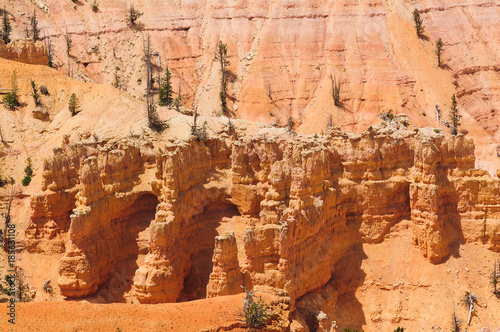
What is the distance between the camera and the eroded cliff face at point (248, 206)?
37625 millimetres

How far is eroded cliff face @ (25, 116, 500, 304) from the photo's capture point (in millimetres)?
37625

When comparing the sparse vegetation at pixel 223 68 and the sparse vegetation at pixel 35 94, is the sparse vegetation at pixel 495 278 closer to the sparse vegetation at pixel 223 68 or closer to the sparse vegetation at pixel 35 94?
the sparse vegetation at pixel 35 94

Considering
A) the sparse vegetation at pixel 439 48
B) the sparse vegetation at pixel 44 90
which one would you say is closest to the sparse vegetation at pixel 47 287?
the sparse vegetation at pixel 44 90

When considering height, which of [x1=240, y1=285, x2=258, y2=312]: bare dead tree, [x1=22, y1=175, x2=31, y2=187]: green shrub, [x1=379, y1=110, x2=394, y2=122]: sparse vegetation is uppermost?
[x1=379, y1=110, x2=394, y2=122]: sparse vegetation

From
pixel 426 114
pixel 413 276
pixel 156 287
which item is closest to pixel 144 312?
pixel 156 287

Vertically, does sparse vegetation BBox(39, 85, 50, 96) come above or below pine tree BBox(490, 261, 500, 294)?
above

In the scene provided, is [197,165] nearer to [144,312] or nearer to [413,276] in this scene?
[144,312]

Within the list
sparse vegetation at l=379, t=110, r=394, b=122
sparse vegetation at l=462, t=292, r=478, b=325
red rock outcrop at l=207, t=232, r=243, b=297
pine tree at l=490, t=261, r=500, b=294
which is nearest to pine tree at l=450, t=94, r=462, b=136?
sparse vegetation at l=379, t=110, r=394, b=122

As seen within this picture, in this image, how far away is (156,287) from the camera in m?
37.1

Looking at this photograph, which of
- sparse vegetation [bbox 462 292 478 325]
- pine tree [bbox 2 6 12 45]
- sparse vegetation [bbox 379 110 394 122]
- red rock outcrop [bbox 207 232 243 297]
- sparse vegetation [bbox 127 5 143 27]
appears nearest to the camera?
red rock outcrop [bbox 207 232 243 297]

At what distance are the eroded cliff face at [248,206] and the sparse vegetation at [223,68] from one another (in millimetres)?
43092

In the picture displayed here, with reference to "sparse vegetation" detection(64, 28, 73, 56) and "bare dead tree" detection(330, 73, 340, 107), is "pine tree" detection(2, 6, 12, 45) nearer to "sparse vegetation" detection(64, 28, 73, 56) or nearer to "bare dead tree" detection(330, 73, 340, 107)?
"sparse vegetation" detection(64, 28, 73, 56)

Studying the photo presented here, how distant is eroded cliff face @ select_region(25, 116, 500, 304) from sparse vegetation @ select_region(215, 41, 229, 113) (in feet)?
141

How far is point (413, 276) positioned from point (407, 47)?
58.3m
